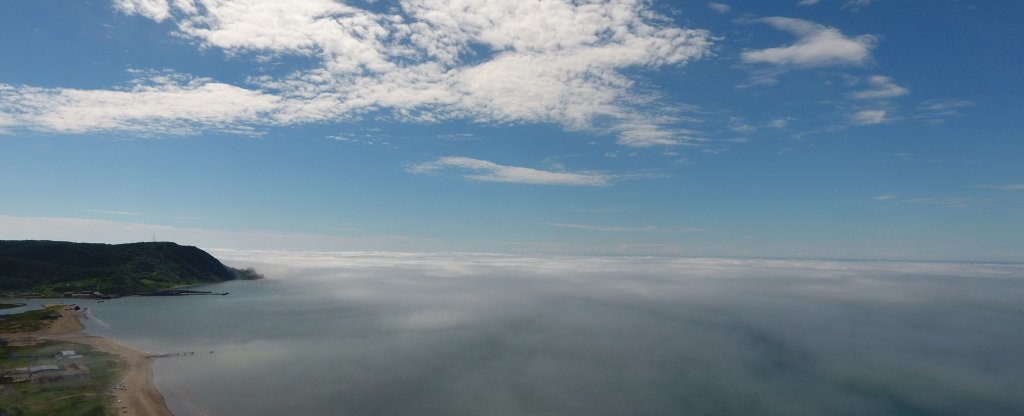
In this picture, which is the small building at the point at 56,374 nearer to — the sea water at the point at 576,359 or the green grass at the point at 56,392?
the green grass at the point at 56,392

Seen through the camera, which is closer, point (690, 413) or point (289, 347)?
point (690, 413)

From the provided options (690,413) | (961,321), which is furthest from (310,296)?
(961,321)

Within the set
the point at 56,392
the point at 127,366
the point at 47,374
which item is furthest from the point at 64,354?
the point at 56,392

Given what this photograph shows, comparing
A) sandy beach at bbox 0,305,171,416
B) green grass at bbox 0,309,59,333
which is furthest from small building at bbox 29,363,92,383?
green grass at bbox 0,309,59,333

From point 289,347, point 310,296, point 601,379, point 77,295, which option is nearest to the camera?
point 601,379

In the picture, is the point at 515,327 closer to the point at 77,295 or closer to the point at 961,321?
the point at 961,321

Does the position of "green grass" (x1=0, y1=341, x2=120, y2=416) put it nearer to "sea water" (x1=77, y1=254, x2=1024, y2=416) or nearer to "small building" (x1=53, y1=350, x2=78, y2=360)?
"small building" (x1=53, y1=350, x2=78, y2=360)
